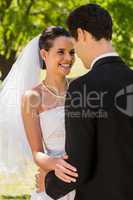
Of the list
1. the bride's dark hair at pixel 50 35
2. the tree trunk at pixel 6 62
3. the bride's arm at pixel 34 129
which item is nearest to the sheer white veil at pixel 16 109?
the bride's dark hair at pixel 50 35

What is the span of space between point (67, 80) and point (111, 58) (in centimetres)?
187

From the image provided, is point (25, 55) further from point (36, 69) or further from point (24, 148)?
point (24, 148)

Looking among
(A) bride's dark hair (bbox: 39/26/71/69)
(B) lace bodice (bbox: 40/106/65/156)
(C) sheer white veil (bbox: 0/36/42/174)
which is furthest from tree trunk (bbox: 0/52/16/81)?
(B) lace bodice (bbox: 40/106/65/156)

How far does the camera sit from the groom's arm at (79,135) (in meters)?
2.50

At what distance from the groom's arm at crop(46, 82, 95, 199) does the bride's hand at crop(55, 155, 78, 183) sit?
0.10ft

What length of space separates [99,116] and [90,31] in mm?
427

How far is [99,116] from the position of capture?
8.32 ft

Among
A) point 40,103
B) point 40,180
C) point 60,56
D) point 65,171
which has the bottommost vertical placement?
point 40,180

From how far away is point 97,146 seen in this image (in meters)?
2.58

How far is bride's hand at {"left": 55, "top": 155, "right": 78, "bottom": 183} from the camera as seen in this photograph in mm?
2635

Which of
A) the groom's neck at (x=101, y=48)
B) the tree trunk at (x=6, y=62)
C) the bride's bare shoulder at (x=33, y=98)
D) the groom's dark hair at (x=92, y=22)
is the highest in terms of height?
the tree trunk at (x=6, y=62)

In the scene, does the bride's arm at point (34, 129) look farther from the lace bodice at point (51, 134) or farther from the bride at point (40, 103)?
the lace bodice at point (51, 134)

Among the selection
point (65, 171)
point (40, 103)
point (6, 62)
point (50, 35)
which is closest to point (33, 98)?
point (40, 103)

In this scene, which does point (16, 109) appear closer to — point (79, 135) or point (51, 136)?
point (51, 136)
